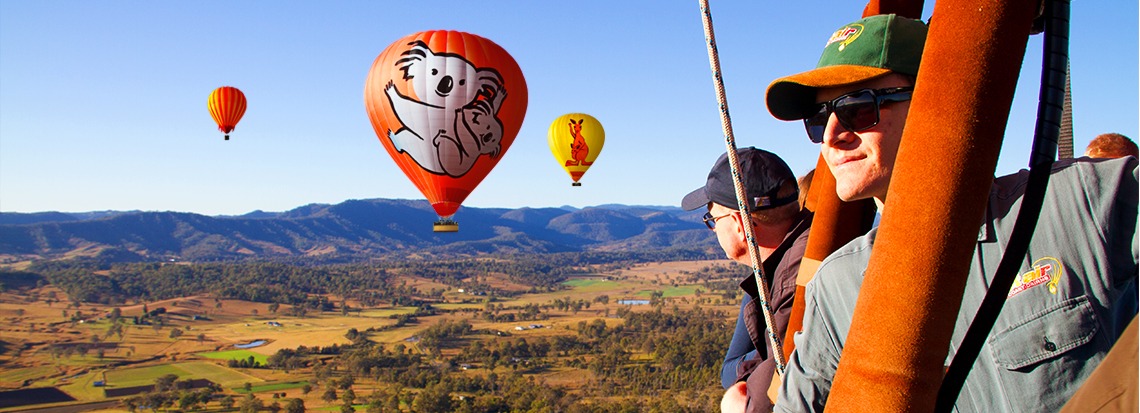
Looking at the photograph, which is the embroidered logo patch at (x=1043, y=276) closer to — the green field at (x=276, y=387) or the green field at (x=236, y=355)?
the green field at (x=276, y=387)

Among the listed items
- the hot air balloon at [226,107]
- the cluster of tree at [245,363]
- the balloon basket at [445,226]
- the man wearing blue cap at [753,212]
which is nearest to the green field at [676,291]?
the cluster of tree at [245,363]

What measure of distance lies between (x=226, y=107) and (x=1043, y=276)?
33183 mm

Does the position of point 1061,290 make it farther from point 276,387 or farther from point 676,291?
point 676,291

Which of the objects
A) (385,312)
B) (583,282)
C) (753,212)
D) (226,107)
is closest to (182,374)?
(226,107)

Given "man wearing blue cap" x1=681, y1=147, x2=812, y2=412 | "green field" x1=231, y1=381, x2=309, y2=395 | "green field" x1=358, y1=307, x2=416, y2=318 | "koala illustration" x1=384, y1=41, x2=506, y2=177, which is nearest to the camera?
"man wearing blue cap" x1=681, y1=147, x2=812, y2=412

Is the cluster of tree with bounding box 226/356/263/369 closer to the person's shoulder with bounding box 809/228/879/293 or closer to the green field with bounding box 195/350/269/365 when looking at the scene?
the green field with bounding box 195/350/269/365

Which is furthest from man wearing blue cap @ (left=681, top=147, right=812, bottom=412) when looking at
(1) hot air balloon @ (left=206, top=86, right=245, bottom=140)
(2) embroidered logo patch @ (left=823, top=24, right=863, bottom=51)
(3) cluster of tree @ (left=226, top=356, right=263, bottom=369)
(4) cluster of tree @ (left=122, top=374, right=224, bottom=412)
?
(3) cluster of tree @ (left=226, top=356, right=263, bottom=369)

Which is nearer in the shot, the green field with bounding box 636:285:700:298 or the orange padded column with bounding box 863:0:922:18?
the orange padded column with bounding box 863:0:922:18

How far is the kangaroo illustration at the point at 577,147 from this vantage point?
27.2m

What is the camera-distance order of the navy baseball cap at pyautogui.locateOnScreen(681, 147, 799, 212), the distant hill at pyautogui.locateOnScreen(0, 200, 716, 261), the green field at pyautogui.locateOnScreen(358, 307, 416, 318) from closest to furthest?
the navy baseball cap at pyautogui.locateOnScreen(681, 147, 799, 212)
the green field at pyautogui.locateOnScreen(358, 307, 416, 318)
the distant hill at pyautogui.locateOnScreen(0, 200, 716, 261)

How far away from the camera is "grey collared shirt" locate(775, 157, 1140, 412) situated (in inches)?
38.9

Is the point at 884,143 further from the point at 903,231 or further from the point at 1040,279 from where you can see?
the point at 903,231

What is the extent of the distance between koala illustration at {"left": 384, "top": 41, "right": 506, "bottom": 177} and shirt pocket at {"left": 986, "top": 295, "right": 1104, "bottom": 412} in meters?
15.2

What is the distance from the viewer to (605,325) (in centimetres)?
6538
